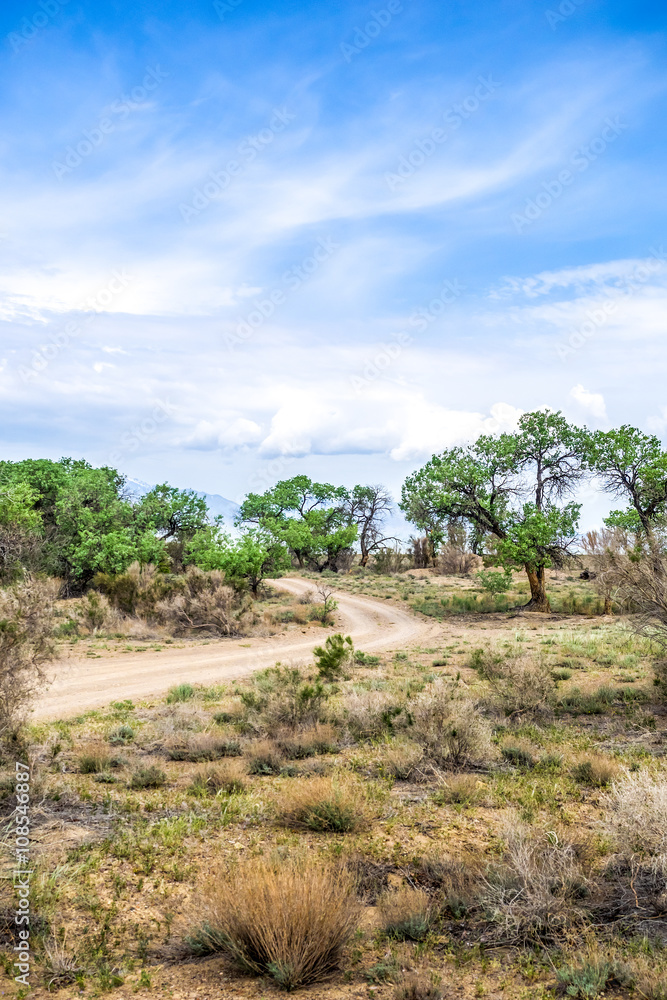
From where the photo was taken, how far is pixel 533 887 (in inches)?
206

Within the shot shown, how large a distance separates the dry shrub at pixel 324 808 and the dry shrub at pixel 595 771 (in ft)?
9.55

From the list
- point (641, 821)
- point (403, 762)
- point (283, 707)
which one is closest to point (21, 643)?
point (283, 707)

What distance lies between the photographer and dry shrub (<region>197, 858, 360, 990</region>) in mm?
4516

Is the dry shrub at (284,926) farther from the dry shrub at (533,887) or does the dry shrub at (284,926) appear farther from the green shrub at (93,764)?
the green shrub at (93,764)

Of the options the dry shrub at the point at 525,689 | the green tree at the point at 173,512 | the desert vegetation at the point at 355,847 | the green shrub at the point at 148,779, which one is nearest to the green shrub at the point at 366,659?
the dry shrub at the point at 525,689

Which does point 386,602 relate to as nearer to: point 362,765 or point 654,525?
point 654,525

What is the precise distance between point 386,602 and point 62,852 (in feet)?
102

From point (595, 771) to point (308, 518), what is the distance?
54777 millimetres

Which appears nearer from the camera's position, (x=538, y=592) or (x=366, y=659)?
(x=366, y=659)

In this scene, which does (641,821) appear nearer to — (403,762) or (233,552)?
(403,762)

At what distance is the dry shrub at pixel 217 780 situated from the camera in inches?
316

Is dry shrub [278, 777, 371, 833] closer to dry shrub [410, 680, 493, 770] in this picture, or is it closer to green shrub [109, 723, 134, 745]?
dry shrub [410, 680, 493, 770]

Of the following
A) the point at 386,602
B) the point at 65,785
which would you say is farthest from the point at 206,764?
the point at 386,602

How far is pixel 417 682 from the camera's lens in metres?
14.6
